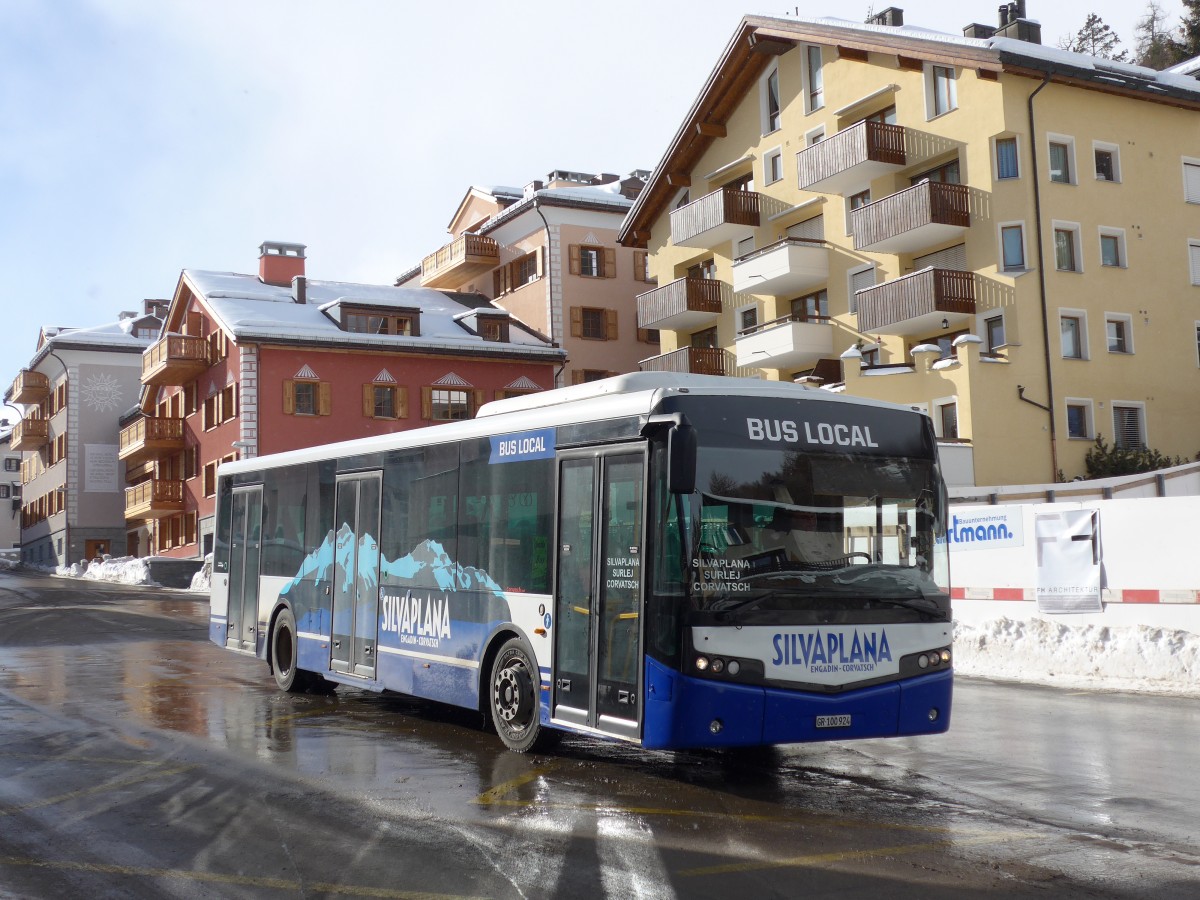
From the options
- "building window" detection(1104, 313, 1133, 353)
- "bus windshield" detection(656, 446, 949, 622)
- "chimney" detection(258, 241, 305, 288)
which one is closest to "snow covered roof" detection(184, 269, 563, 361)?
"chimney" detection(258, 241, 305, 288)

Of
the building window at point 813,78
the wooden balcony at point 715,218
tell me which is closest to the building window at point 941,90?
the building window at point 813,78

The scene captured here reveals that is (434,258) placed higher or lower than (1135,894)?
higher

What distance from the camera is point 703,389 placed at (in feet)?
31.7

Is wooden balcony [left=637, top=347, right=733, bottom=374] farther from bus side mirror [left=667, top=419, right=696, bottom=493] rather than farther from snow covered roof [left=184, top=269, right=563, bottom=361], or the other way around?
bus side mirror [left=667, top=419, right=696, bottom=493]

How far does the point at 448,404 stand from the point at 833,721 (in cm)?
4546

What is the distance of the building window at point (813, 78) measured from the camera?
41188mm

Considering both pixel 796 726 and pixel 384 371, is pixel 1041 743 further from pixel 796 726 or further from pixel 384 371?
pixel 384 371

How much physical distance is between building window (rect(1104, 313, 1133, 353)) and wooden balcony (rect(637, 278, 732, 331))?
42.7ft

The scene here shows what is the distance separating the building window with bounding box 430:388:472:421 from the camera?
53719 mm

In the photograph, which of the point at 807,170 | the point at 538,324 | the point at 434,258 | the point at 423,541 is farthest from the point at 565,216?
the point at 423,541

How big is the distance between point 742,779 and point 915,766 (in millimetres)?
1470

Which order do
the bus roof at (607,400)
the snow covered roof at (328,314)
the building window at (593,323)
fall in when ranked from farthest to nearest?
the building window at (593,323), the snow covered roof at (328,314), the bus roof at (607,400)

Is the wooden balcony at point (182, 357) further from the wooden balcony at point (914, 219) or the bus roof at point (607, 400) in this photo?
the bus roof at point (607, 400)

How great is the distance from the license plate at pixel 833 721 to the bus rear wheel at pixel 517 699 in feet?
7.73
